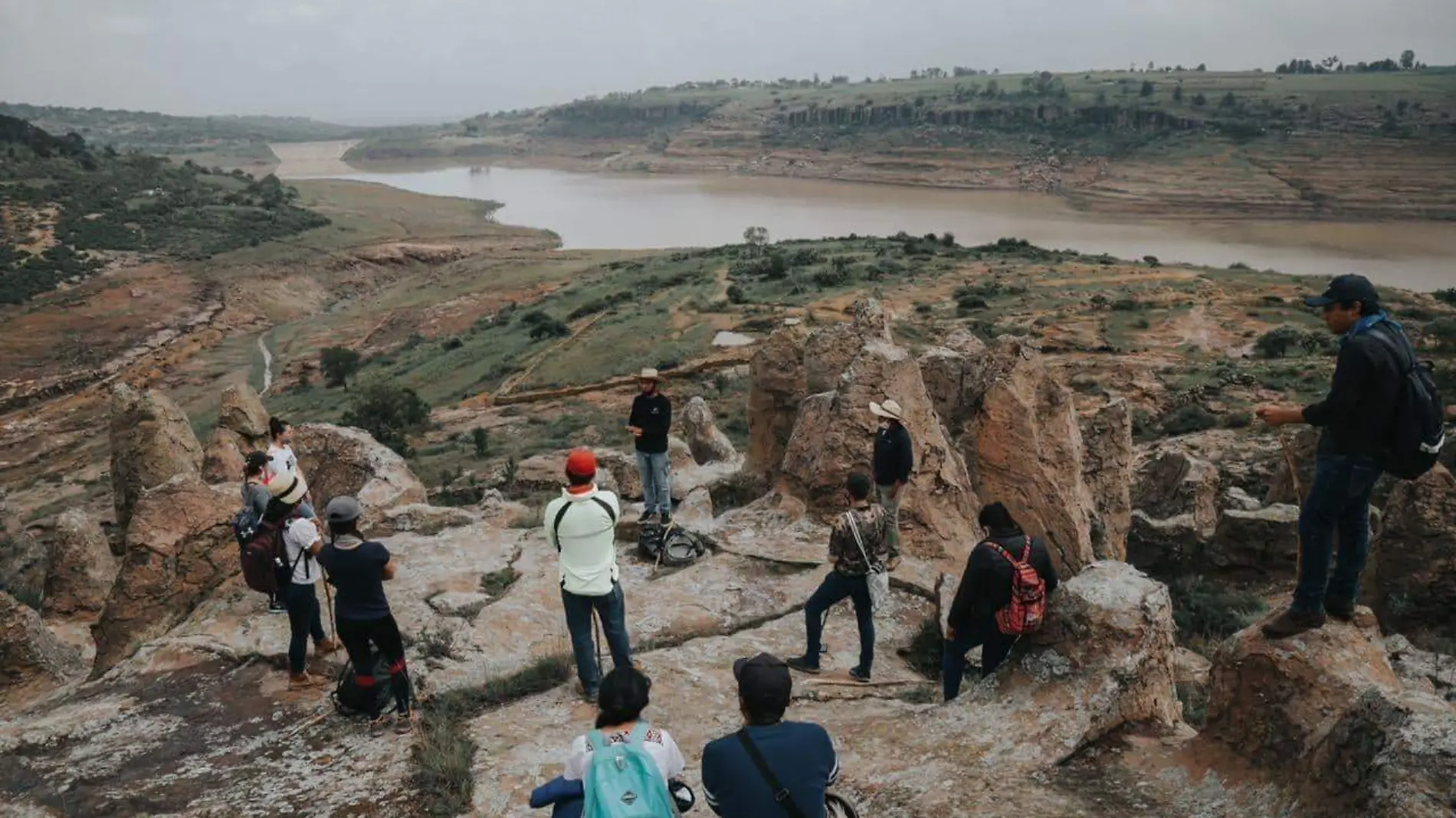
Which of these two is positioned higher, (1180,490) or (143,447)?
(143,447)

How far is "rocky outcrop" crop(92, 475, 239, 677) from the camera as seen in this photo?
9.49m

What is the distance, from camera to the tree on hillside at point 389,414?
25.0 meters

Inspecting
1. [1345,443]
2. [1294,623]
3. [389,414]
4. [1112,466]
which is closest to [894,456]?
[1294,623]

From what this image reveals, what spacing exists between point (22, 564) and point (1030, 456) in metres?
16.3

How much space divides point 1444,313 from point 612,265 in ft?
125

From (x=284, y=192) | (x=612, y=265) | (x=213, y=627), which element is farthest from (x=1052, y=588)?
(x=284, y=192)

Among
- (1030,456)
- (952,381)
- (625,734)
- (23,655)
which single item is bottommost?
(23,655)

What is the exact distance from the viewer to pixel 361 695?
21.2 ft

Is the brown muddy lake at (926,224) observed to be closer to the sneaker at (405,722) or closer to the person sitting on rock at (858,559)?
the person sitting on rock at (858,559)

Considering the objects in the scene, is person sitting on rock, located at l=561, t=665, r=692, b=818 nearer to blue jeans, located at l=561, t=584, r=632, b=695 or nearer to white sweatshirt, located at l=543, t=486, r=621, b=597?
white sweatshirt, located at l=543, t=486, r=621, b=597

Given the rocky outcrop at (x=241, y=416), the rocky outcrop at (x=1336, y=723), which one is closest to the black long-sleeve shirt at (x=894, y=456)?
the rocky outcrop at (x=1336, y=723)

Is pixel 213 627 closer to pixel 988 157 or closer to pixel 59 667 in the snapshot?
pixel 59 667

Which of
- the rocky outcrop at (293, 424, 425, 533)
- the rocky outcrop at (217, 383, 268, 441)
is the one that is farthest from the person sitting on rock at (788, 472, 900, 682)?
the rocky outcrop at (217, 383, 268, 441)

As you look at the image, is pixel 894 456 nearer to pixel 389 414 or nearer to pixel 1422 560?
pixel 1422 560
